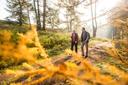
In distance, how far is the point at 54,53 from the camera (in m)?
19.6

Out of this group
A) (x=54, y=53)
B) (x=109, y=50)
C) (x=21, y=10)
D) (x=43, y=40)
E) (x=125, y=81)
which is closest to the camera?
(x=125, y=81)

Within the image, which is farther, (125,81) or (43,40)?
(43,40)

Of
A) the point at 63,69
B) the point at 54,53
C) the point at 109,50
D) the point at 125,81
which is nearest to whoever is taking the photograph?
the point at 125,81

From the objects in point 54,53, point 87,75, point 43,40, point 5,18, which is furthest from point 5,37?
point 5,18

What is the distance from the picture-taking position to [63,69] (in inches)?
58.1

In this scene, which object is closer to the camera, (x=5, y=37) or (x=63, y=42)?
(x=5, y=37)

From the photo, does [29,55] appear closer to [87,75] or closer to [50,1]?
[87,75]

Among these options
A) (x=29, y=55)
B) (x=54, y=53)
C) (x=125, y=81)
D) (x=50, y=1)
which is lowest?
(x=54, y=53)

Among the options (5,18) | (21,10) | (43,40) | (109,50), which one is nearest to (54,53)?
(43,40)

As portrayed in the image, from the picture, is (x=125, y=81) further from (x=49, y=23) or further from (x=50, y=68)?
(x=49, y=23)

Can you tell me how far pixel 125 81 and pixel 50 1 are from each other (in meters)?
37.4

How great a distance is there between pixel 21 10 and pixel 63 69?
134ft

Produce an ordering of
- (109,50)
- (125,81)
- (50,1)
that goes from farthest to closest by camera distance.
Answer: (50,1) → (109,50) → (125,81)

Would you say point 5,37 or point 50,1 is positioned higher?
point 50,1
